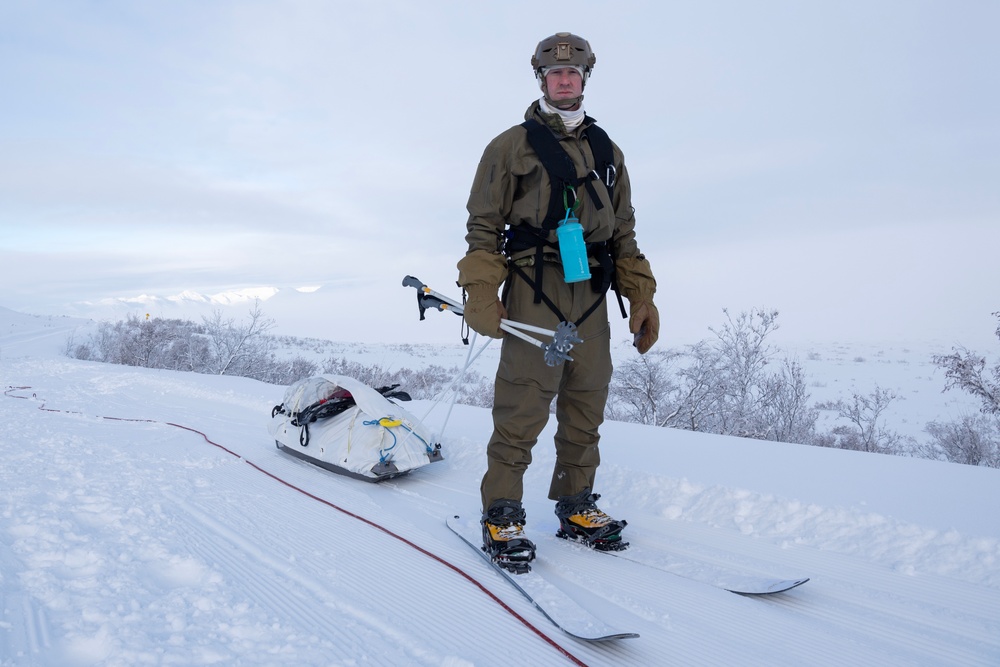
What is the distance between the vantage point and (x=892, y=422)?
11.7 m

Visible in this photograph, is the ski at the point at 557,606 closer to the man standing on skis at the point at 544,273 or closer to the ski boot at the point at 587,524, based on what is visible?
the man standing on skis at the point at 544,273

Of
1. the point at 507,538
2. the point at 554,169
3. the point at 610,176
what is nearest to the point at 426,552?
the point at 507,538

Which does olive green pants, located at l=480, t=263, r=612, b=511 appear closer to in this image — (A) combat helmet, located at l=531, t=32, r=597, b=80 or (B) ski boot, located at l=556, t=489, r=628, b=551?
(B) ski boot, located at l=556, t=489, r=628, b=551

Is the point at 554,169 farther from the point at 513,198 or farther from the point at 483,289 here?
the point at 483,289

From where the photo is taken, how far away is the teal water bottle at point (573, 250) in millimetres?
2475

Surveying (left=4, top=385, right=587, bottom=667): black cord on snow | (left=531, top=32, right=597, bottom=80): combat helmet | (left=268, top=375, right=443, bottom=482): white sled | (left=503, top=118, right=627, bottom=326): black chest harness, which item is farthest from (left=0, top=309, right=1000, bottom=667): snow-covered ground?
(left=531, top=32, right=597, bottom=80): combat helmet

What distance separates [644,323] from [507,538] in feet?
3.87

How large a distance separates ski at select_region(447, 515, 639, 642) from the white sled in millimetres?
1353

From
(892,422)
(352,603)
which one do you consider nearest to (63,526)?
(352,603)

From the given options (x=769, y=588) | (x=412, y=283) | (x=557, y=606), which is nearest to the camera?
(x=557, y=606)

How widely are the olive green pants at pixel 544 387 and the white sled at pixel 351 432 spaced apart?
4.42 feet

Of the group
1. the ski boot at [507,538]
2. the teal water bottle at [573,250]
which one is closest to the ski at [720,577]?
the ski boot at [507,538]

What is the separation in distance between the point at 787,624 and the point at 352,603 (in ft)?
4.95

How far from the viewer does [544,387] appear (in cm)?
262
